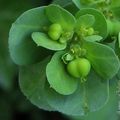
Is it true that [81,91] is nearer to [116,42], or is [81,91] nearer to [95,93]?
[95,93]

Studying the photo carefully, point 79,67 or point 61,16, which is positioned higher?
point 61,16

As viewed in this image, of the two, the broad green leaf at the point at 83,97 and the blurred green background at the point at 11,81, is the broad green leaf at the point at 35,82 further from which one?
the blurred green background at the point at 11,81

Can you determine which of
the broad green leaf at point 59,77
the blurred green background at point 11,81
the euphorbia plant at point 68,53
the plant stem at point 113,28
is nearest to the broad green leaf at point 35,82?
the euphorbia plant at point 68,53

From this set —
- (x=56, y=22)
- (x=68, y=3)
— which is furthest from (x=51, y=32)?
(x=68, y=3)

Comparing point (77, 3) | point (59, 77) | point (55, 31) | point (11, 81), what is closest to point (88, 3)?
point (77, 3)

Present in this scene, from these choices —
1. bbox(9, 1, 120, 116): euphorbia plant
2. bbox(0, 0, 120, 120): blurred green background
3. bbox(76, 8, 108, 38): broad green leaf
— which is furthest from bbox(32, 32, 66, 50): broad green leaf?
bbox(0, 0, 120, 120): blurred green background

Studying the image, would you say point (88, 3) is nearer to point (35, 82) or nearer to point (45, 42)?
point (45, 42)
